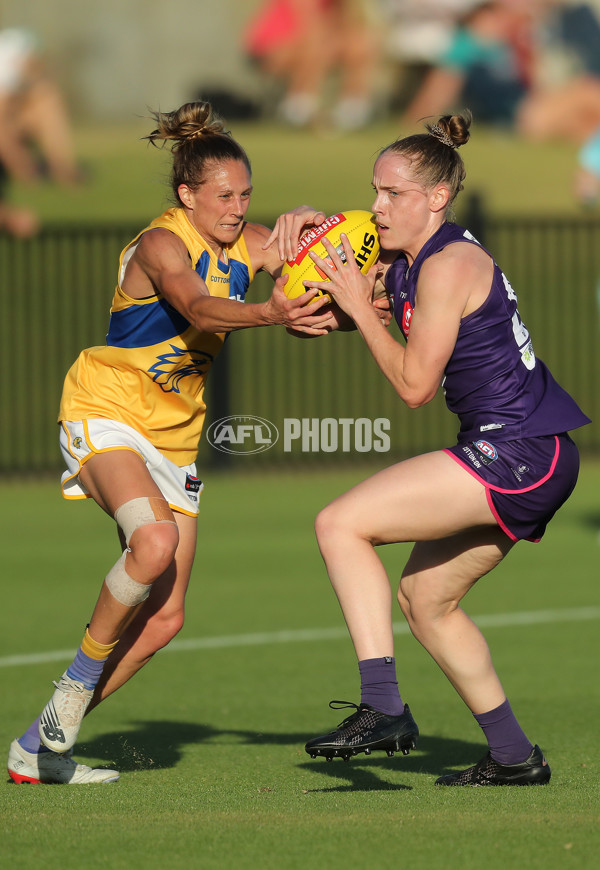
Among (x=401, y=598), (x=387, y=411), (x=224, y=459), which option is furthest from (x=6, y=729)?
(x=387, y=411)

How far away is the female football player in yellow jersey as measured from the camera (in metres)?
5.39

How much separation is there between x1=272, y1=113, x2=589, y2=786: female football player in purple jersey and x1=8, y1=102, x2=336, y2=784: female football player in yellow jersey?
0.43 m

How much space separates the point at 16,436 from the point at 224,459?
293 centimetres

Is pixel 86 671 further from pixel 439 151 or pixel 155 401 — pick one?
pixel 439 151

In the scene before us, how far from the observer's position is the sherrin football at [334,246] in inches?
211

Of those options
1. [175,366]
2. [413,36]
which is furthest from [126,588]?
[413,36]

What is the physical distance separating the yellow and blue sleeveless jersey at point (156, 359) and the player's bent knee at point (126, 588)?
0.64 m

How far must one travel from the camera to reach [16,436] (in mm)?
17828

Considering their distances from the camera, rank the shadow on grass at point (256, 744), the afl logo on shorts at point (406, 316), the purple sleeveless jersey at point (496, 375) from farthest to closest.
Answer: the shadow on grass at point (256, 744), the afl logo on shorts at point (406, 316), the purple sleeveless jersey at point (496, 375)

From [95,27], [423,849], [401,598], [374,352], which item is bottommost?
[423,849]

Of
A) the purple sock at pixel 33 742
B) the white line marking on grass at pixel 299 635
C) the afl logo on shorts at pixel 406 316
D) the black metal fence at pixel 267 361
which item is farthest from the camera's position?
the black metal fence at pixel 267 361

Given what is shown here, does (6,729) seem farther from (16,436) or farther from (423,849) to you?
(16,436)

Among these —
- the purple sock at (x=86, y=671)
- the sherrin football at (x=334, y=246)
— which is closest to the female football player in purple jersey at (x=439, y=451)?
the sherrin football at (x=334, y=246)

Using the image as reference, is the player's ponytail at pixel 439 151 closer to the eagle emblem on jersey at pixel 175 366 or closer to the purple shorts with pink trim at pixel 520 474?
the purple shorts with pink trim at pixel 520 474
